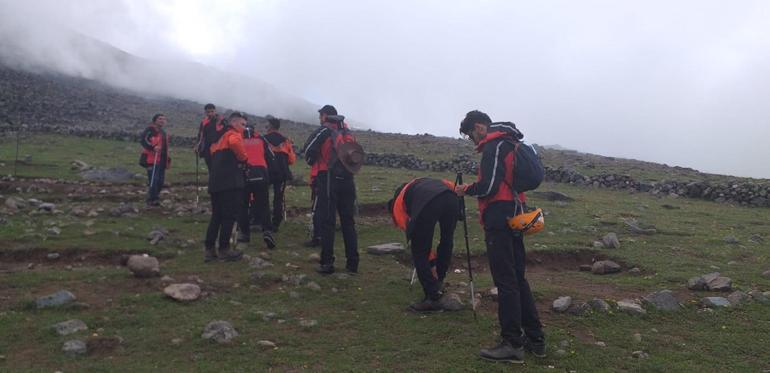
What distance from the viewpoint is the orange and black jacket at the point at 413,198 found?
330 inches

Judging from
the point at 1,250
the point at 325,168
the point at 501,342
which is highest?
the point at 325,168

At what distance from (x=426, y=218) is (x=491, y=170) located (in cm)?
178

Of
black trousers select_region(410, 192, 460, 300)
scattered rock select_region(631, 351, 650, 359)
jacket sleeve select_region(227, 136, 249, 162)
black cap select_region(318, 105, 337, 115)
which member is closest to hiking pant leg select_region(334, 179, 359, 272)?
black cap select_region(318, 105, 337, 115)

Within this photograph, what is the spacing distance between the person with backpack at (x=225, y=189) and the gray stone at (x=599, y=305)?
19.7 ft

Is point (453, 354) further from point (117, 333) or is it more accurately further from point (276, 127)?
point (276, 127)

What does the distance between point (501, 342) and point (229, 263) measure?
549 centimetres

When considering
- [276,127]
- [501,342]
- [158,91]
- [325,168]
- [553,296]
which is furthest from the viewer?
[158,91]

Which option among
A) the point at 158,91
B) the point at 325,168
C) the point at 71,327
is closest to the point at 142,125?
the point at 158,91

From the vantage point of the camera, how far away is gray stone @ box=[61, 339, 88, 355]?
6.56m

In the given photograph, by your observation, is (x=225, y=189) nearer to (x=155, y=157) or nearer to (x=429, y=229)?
(x=429, y=229)

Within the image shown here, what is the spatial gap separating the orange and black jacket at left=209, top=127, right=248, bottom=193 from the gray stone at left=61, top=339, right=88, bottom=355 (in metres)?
4.51

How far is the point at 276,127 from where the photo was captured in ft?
48.6

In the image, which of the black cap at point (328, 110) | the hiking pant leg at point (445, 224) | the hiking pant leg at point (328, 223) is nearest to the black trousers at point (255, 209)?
the hiking pant leg at point (328, 223)

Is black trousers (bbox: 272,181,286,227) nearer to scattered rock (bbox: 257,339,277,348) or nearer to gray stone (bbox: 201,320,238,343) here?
gray stone (bbox: 201,320,238,343)
